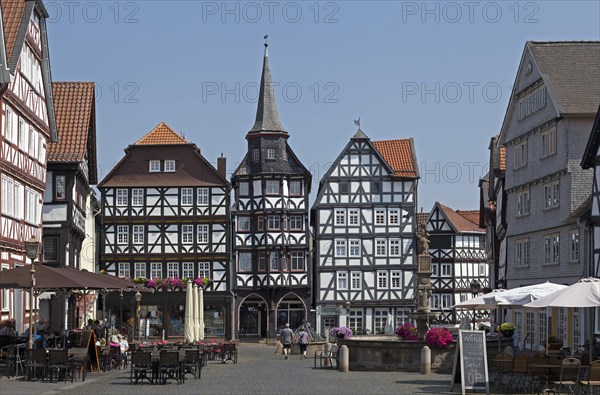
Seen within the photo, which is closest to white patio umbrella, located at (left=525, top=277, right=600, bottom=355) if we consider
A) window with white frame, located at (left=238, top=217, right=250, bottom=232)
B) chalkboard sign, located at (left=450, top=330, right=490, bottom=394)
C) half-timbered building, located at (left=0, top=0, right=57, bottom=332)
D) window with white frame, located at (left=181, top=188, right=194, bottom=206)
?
Answer: chalkboard sign, located at (left=450, top=330, right=490, bottom=394)

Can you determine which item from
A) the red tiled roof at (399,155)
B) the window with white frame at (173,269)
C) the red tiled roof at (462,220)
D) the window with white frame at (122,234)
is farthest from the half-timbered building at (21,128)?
the red tiled roof at (462,220)

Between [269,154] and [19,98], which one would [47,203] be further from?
[269,154]

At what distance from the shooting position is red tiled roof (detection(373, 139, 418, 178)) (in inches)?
2889

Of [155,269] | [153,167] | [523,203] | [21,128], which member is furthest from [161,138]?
[21,128]

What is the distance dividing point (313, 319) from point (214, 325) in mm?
6344

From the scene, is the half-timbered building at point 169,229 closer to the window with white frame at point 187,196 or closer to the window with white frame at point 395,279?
the window with white frame at point 187,196

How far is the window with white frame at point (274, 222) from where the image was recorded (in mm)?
72125

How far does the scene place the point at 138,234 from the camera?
7094 centimetres

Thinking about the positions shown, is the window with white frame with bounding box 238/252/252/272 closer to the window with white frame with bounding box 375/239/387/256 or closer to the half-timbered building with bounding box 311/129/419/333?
the half-timbered building with bounding box 311/129/419/333

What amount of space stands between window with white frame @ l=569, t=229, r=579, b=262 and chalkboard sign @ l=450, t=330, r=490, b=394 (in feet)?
60.7

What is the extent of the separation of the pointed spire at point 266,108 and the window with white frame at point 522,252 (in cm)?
2658

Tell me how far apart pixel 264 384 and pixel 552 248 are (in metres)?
21.3

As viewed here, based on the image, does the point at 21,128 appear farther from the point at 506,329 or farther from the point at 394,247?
the point at 394,247

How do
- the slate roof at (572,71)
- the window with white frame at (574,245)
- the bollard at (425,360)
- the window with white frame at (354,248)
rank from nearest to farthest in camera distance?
the bollard at (425,360) → the window with white frame at (574,245) → the slate roof at (572,71) → the window with white frame at (354,248)
